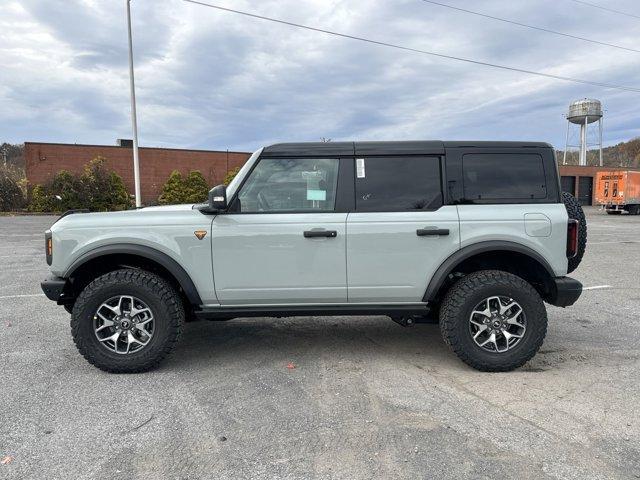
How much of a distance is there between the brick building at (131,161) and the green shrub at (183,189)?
1.05m

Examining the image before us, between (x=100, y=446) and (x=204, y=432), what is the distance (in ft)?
2.02

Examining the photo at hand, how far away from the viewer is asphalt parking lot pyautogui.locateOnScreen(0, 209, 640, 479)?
8.73 ft

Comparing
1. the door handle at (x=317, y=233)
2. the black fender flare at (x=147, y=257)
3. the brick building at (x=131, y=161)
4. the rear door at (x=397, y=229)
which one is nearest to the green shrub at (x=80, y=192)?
the brick building at (x=131, y=161)

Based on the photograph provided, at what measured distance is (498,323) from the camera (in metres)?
3.94

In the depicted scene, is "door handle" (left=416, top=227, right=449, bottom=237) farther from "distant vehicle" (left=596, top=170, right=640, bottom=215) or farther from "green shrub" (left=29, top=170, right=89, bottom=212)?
"distant vehicle" (left=596, top=170, right=640, bottom=215)

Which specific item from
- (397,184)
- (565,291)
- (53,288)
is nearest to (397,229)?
(397,184)

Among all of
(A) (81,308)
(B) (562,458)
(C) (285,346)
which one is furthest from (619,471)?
(A) (81,308)

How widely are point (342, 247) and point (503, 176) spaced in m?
1.53

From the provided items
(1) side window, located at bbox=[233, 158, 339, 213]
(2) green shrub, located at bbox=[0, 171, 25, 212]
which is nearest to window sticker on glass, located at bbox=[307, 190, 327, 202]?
(1) side window, located at bbox=[233, 158, 339, 213]

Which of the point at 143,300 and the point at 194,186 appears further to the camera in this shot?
the point at 194,186

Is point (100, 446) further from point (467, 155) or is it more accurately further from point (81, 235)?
point (467, 155)

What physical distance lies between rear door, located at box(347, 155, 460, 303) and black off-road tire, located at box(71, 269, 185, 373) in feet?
5.05

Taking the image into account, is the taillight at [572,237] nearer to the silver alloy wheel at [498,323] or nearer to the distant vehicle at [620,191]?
the silver alloy wheel at [498,323]

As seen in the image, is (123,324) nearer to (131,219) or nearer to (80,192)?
(131,219)
